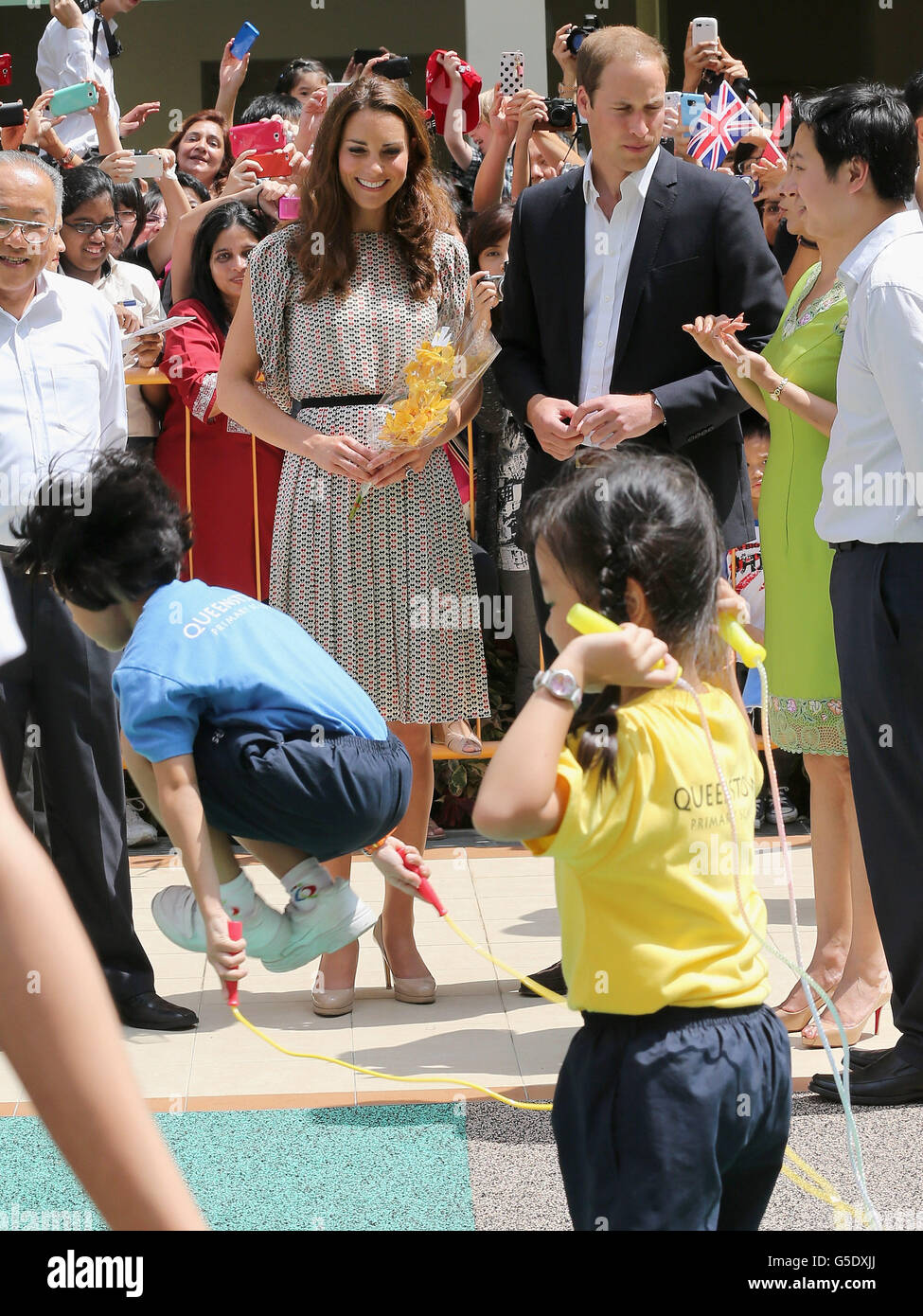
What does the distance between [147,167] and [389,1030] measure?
3.81 meters

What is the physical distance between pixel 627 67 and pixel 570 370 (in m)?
0.73

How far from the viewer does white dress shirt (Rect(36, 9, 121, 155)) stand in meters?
7.38

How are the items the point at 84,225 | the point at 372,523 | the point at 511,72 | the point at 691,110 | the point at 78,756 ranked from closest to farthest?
1. the point at 78,756
2. the point at 372,523
3. the point at 84,225
4. the point at 691,110
5. the point at 511,72

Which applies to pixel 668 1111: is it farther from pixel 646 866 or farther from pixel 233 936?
pixel 233 936

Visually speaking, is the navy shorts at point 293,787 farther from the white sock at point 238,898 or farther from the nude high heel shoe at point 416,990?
the nude high heel shoe at point 416,990

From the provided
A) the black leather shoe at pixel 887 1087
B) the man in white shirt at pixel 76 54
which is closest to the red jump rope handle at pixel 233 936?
the black leather shoe at pixel 887 1087

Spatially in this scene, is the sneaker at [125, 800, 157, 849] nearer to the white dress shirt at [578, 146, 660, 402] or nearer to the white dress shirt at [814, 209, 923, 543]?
the white dress shirt at [578, 146, 660, 402]

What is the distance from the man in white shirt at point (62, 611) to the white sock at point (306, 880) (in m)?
1.78

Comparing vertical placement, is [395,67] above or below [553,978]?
above

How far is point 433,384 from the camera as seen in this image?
3.75 metres

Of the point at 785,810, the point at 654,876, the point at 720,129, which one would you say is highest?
the point at 720,129

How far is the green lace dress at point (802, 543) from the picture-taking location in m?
3.63

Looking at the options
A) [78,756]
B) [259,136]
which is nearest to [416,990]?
[78,756]

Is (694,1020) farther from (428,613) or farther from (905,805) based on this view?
(428,613)
